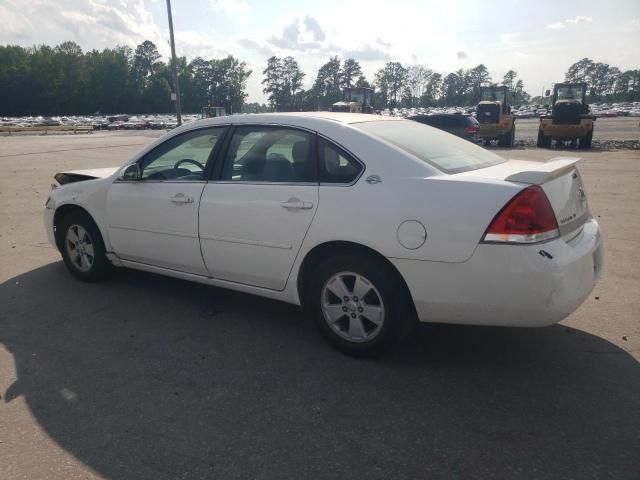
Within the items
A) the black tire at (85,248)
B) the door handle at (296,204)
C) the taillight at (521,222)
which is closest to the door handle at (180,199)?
the door handle at (296,204)

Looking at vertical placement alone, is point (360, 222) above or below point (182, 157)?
below

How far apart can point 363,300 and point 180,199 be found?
1.75 m

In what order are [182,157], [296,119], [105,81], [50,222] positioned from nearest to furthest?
[296,119] < [182,157] < [50,222] < [105,81]

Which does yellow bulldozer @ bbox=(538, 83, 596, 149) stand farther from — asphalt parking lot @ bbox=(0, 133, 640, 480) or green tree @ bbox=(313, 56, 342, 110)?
green tree @ bbox=(313, 56, 342, 110)

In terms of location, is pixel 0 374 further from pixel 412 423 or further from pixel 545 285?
pixel 545 285

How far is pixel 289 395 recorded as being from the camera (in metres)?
2.93

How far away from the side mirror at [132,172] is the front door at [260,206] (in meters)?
0.87

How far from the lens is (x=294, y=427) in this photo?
263 cm

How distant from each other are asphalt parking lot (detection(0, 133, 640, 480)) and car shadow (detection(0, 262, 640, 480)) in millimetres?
10

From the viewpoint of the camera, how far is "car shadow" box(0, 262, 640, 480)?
236 centimetres

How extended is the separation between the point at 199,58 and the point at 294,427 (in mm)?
138705

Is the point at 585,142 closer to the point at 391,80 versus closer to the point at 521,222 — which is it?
the point at 521,222

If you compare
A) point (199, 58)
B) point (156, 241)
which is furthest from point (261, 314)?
point (199, 58)

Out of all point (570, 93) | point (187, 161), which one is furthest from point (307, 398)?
point (570, 93)
